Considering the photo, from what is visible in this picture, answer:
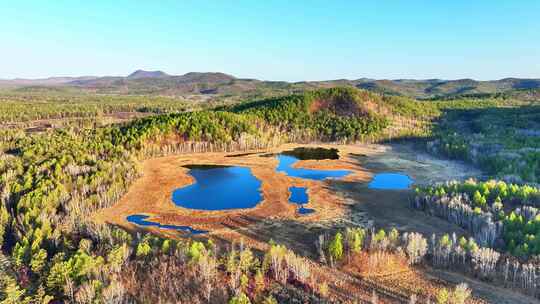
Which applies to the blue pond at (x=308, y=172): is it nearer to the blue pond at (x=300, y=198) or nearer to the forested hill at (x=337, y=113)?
the blue pond at (x=300, y=198)

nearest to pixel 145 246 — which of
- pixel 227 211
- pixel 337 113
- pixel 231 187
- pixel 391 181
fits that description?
pixel 227 211

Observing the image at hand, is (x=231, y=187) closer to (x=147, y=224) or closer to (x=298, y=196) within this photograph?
(x=298, y=196)

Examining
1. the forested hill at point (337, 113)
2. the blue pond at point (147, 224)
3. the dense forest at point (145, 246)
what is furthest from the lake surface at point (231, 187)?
the forested hill at point (337, 113)

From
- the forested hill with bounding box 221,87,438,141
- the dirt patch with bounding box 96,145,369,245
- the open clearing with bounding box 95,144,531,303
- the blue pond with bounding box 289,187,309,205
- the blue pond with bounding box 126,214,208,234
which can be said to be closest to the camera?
the open clearing with bounding box 95,144,531,303

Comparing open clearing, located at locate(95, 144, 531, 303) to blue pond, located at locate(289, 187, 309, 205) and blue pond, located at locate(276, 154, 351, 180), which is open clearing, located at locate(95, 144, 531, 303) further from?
blue pond, located at locate(276, 154, 351, 180)

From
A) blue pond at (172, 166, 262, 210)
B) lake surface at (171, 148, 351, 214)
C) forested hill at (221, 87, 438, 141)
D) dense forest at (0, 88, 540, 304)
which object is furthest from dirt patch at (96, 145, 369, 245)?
forested hill at (221, 87, 438, 141)

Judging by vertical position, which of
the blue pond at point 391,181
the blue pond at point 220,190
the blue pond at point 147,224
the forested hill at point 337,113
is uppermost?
the forested hill at point 337,113

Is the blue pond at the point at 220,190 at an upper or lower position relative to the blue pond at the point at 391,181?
lower

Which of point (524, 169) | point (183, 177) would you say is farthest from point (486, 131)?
point (183, 177)
